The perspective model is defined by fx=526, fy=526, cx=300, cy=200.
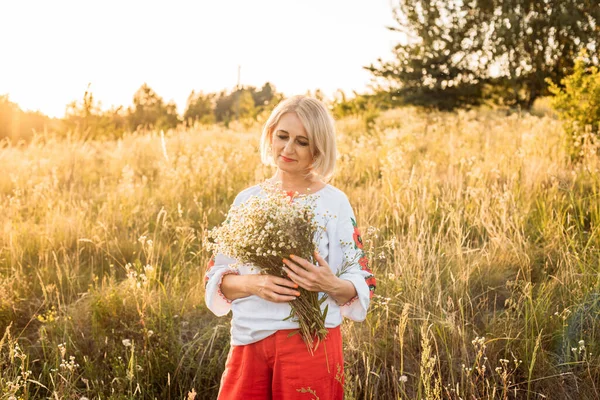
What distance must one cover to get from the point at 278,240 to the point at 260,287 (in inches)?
9.2

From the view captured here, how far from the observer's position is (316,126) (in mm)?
2158

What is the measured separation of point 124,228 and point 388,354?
109 inches

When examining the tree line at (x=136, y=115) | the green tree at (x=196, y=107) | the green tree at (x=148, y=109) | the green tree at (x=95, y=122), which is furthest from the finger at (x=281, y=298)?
the green tree at (x=196, y=107)

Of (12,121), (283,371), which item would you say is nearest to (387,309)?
(283,371)

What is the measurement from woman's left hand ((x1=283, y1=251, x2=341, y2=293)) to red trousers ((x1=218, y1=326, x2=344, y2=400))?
26 centimetres

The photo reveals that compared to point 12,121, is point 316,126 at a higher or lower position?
lower

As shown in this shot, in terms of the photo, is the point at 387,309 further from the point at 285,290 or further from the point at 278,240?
the point at 278,240

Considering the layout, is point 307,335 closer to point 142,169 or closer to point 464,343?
point 464,343

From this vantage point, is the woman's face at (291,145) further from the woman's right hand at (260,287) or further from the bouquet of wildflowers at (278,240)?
the woman's right hand at (260,287)

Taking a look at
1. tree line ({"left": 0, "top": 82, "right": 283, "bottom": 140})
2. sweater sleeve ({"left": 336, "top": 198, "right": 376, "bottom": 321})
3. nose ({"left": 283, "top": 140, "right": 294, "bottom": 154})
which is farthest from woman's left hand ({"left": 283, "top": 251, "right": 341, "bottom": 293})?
tree line ({"left": 0, "top": 82, "right": 283, "bottom": 140})

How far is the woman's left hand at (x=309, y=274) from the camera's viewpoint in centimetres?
182

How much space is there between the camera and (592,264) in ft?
11.3

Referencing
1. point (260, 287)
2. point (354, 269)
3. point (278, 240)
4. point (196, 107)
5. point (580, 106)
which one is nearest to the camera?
point (278, 240)

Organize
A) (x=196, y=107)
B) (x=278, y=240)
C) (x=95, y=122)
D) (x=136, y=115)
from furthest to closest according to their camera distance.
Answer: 1. (x=196, y=107)
2. (x=136, y=115)
3. (x=95, y=122)
4. (x=278, y=240)
